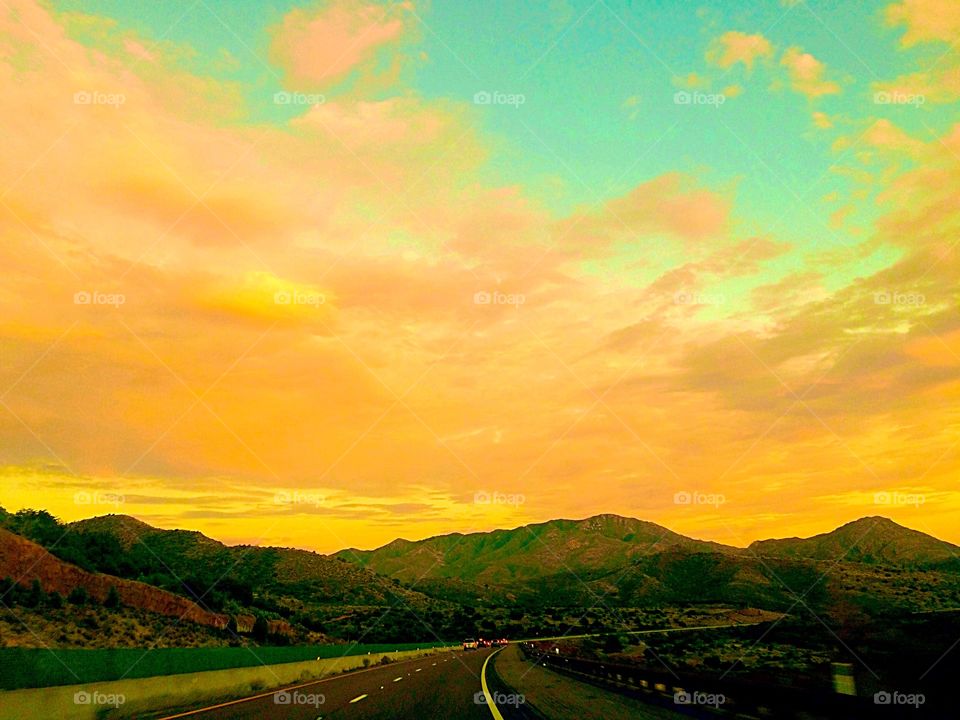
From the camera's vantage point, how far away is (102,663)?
15.1 m

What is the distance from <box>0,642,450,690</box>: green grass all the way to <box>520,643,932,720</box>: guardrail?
11.7 metres

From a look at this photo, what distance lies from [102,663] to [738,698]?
12.4m

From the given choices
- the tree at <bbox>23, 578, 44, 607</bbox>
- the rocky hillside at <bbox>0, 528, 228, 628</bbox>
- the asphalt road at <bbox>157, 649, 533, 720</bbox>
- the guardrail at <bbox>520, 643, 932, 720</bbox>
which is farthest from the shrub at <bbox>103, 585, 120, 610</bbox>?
the guardrail at <bbox>520, 643, 932, 720</bbox>

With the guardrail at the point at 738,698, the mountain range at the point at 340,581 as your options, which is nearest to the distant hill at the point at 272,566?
the mountain range at the point at 340,581

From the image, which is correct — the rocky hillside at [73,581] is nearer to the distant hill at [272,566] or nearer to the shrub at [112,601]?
the shrub at [112,601]

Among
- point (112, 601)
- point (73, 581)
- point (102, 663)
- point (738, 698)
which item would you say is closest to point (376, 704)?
point (102, 663)

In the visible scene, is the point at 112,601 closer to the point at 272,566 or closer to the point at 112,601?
the point at 112,601

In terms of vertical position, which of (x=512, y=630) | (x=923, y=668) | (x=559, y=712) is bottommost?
(x=512, y=630)

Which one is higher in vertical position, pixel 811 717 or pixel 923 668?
pixel 811 717

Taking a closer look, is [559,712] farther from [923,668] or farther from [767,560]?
[767,560]

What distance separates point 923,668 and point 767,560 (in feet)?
507

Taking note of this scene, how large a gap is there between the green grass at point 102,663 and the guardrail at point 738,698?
11.7 metres

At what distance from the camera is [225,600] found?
6819 centimetres

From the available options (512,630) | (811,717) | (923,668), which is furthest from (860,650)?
(512,630)
